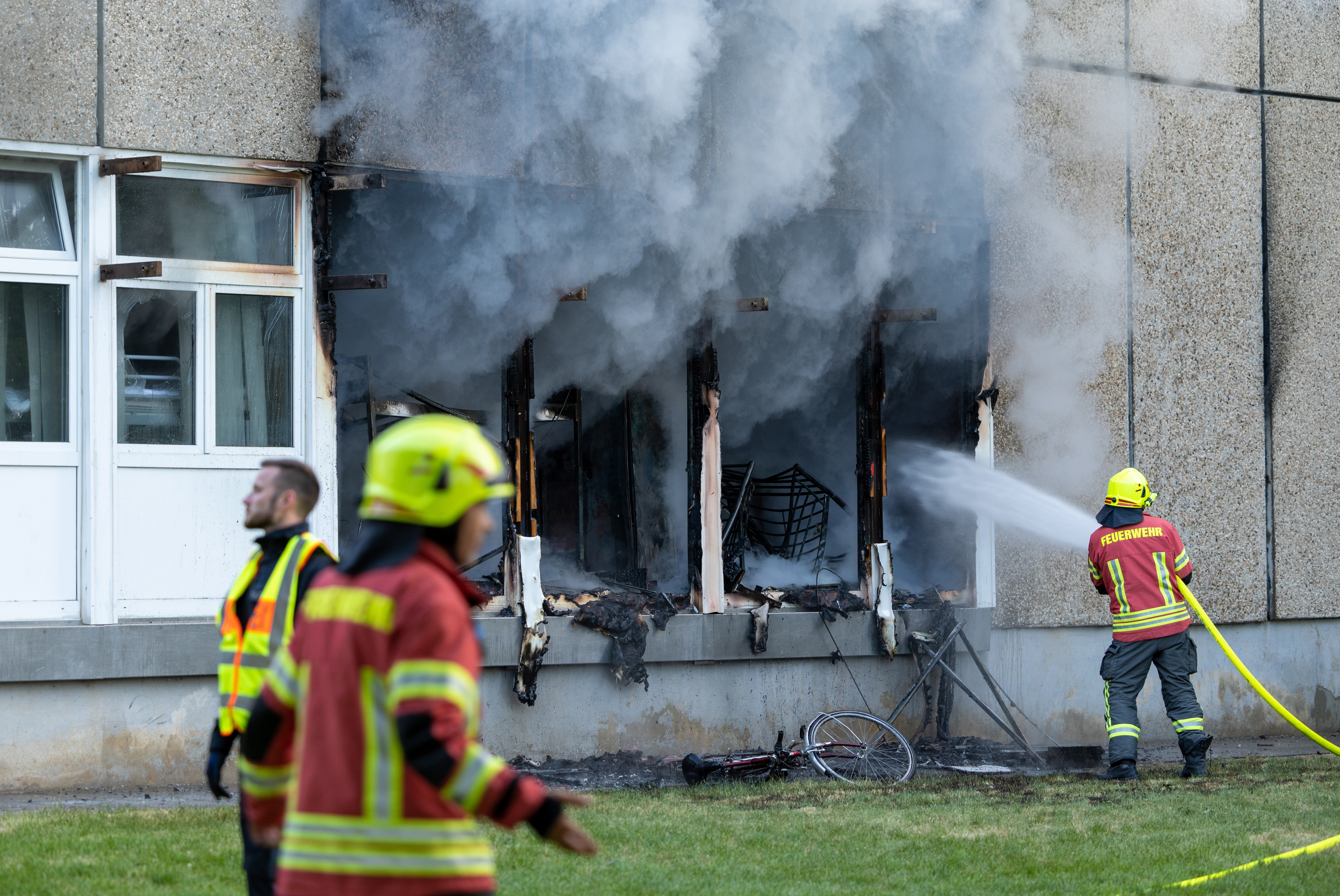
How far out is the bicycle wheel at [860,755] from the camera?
833 centimetres

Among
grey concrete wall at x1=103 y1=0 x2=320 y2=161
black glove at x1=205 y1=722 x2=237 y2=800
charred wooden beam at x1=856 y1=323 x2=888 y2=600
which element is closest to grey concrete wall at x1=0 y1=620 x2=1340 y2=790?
charred wooden beam at x1=856 y1=323 x2=888 y2=600

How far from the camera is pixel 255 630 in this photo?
166 inches

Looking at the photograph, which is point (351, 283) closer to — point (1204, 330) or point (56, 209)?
point (56, 209)

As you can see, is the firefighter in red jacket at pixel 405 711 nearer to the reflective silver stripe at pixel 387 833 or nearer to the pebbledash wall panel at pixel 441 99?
the reflective silver stripe at pixel 387 833

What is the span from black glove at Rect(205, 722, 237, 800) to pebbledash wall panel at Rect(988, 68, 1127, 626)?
6713 mm

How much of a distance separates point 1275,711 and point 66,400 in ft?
28.7

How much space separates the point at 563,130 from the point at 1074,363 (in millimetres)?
4114

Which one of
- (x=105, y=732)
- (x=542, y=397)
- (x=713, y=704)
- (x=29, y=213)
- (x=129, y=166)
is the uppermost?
(x=129, y=166)

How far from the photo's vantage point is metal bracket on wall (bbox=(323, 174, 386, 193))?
8094 millimetres

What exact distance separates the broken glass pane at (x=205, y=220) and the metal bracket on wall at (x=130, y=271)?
203 millimetres

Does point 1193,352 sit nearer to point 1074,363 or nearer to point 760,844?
point 1074,363

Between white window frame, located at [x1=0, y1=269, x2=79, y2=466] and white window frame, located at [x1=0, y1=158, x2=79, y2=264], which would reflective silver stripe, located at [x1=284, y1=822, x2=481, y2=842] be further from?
white window frame, located at [x1=0, y1=158, x2=79, y2=264]

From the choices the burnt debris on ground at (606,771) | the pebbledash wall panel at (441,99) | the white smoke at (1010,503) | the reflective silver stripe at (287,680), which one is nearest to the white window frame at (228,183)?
the pebbledash wall panel at (441,99)

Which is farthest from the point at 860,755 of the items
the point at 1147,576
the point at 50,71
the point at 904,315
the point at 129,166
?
the point at 50,71
